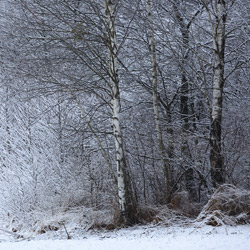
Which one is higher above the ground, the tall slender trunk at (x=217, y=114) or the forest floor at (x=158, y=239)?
the tall slender trunk at (x=217, y=114)

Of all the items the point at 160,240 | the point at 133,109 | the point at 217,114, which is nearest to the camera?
the point at 160,240

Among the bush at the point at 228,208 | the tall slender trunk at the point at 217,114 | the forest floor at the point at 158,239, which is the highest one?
the tall slender trunk at the point at 217,114

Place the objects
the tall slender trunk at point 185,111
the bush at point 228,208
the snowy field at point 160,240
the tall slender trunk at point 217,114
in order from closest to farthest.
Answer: the snowy field at point 160,240 → the bush at point 228,208 → the tall slender trunk at point 217,114 → the tall slender trunk at point 185,111

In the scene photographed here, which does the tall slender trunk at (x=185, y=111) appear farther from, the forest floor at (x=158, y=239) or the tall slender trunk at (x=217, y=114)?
the forest floor at (x=158, y=239)

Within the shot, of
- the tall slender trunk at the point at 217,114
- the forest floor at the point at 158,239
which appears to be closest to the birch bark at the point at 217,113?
the tall slender trunk at the point at 217,114

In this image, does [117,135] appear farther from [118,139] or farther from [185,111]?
[185,111]

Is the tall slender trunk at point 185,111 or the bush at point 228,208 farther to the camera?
the tall slender trunk at point 185,111

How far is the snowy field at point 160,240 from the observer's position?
4535mm

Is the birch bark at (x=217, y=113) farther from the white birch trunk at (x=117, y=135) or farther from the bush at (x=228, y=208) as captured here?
the white birch trunk at (x=117, y=135)

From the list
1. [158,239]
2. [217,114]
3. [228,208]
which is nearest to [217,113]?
[217,114]

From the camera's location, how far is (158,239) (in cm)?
524

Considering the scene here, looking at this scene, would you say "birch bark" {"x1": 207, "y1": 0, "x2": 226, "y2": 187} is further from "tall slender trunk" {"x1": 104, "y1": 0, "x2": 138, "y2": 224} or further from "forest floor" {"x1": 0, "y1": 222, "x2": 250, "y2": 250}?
"tall slender trunk" {"x1": 104, "y1": 0, "x2": 138, "y2": 224}

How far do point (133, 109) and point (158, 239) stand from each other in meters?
4.16

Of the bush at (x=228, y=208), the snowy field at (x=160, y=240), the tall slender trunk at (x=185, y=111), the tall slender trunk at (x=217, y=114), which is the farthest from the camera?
the tall slender trunk at (x=185, y=111)
